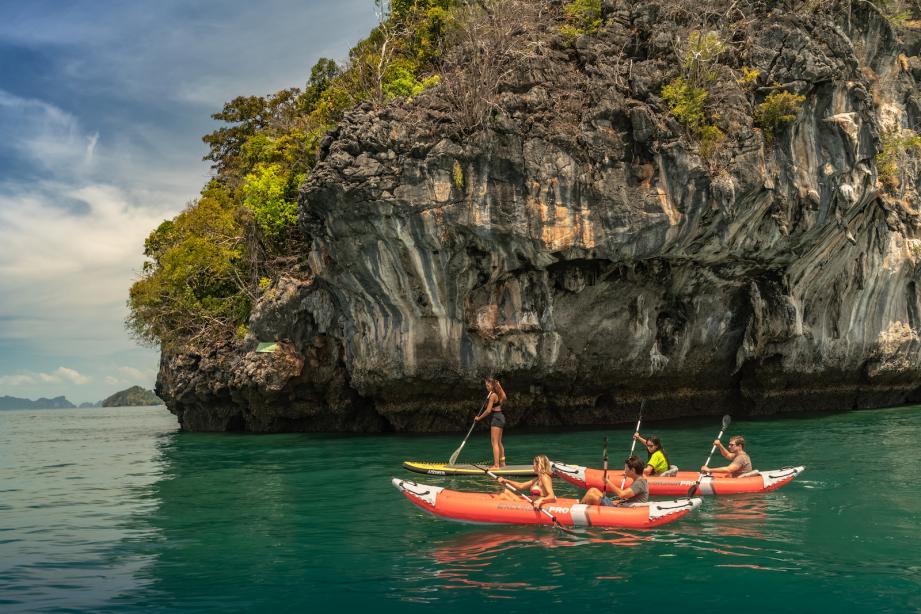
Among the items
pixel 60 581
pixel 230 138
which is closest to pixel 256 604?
pixel 60 581

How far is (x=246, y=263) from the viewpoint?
27.3 meters

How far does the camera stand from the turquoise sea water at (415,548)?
7.96m

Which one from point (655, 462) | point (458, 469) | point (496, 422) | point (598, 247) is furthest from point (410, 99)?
point (655, 462)

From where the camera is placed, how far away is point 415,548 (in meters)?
10.1

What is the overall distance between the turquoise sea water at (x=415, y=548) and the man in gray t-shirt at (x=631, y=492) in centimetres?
80

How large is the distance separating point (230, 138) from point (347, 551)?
111 feet

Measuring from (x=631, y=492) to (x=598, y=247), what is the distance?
33.8ft

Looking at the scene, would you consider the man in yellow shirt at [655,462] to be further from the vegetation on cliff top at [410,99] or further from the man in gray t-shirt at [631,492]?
the vegetation on cliff top at [410,99]

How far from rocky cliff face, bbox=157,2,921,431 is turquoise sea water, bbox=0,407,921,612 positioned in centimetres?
597

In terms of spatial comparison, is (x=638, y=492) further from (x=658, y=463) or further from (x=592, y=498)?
(x=658, y=463)

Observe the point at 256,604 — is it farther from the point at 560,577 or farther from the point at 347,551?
the point at 560,577

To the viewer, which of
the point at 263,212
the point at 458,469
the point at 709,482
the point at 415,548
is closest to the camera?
the point at 415,548

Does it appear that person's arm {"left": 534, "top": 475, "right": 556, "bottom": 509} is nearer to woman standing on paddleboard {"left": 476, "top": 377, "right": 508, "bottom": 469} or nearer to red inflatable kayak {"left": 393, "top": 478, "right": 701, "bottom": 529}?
red inflatable kayak {"left": 393, "top": 478, "right": 701, "bottom": 529}

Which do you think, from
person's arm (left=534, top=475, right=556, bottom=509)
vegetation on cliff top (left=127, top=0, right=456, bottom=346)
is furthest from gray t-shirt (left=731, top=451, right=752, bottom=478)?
vegetation on cliff top (left=127, top=0, right=456, bottom=346)
